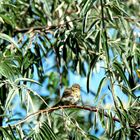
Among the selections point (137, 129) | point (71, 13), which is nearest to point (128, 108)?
point (137, 129)

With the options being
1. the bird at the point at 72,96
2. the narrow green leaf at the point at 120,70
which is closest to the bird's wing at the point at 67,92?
the bird at the point at 72,96

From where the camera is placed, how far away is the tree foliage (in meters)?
3.32

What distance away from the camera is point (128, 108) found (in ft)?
11.2

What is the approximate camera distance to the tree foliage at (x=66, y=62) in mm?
3322

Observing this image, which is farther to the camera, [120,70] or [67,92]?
[67,92]

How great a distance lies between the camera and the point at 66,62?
4324mm

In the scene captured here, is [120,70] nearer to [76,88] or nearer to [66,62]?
[66,62]

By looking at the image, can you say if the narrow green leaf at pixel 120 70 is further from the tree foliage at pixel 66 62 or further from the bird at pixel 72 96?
the bird at pixel 72 96

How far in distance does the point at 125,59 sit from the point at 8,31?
0.97m

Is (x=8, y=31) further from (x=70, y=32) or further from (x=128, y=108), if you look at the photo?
(x=128, y=108)

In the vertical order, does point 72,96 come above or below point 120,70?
below

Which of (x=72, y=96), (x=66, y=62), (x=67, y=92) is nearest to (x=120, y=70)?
(x=66, y=62)

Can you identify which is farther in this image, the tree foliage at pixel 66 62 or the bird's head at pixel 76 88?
the bird's head at pixel 76 88

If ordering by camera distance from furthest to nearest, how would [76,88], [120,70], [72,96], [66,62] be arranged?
[76,88] < [72,96] < [66,62] < [120,70]
